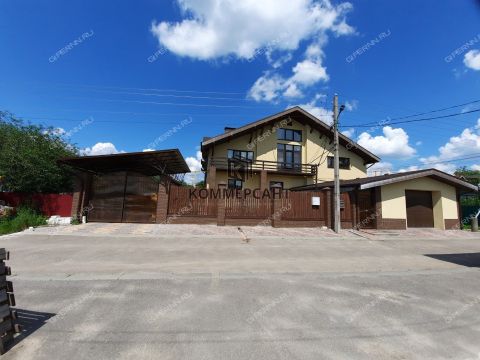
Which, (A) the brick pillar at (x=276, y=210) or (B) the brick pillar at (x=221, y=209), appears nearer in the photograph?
(B) the brick pillar at (x=221, y=209)

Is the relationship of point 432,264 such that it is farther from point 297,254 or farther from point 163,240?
point 163,240

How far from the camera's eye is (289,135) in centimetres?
2641

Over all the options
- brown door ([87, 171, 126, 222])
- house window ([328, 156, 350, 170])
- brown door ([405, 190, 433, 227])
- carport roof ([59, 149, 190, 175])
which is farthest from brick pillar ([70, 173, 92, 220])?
house window ([328, 156, 350, 170])

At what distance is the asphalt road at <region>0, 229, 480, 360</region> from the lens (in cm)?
339

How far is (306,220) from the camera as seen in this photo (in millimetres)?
17344

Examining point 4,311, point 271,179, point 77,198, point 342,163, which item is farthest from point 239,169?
point 4,311

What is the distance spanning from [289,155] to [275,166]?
2214mm

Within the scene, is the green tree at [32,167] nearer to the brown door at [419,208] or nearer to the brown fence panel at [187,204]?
the brown fence panel at [187,204]

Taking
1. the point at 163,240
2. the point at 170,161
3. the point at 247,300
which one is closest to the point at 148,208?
the point at 170,161

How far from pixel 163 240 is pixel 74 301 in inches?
279

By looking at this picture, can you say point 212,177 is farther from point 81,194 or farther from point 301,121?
point 301,121

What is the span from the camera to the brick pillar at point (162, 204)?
16141 millimetres

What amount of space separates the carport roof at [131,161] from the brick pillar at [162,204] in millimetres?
1949

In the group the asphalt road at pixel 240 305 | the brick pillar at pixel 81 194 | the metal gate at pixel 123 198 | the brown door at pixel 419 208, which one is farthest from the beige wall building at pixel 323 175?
the brick pillar at pixel 81 194
